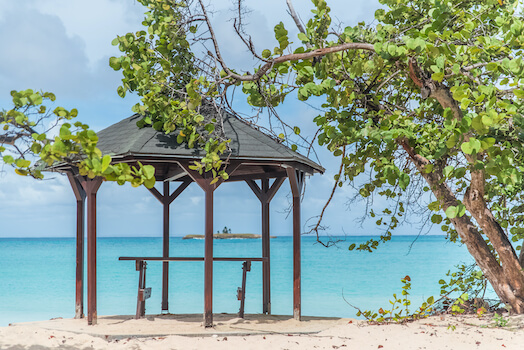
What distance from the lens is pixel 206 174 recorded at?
22.1 feet

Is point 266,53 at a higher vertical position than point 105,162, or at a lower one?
higher

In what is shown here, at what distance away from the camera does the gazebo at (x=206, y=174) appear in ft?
21.7

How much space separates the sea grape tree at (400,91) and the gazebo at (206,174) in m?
0.39

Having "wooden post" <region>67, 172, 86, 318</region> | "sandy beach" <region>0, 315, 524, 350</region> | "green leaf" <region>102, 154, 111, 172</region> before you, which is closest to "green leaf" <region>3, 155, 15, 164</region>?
"green leaf" <region>102, 154, 111, 172</region>

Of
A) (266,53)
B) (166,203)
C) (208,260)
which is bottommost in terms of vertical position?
(208,260)

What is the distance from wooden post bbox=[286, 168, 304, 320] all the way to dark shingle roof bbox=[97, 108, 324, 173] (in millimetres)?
246

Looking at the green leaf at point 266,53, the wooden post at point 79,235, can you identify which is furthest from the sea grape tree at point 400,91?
the wooden post at point 79,235

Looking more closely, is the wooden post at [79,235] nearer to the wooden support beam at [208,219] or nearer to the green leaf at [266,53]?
the wooden support beam at [208,219]

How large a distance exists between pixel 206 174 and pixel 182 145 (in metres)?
0.47

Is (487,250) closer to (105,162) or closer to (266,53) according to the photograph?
(266,53)

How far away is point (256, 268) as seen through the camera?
34.8 metres

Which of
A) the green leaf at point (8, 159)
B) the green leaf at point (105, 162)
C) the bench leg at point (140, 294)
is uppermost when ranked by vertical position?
the green leaf at point (8, 159)

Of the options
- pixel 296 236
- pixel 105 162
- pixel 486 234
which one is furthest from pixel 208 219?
pixel 486 234

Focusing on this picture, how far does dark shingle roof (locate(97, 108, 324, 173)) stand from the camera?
6527 mm
